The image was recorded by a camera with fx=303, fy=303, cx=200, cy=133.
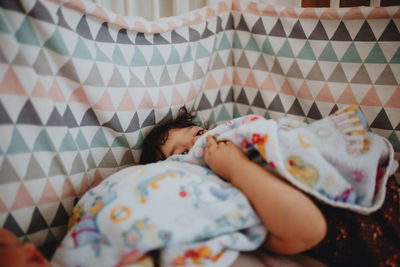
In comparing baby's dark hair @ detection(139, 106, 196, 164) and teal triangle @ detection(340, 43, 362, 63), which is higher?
teal triangle @ detection(340, 43, 362, 63)

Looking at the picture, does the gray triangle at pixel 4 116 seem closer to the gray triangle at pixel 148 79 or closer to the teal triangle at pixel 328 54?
the gray triangle at pixel 148 79

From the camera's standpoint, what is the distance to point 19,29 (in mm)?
645

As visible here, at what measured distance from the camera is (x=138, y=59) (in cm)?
86

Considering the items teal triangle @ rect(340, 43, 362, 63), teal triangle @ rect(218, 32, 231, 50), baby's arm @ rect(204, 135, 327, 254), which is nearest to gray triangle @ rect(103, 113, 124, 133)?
baby's arm @ rect(204, 135, 327, 254)

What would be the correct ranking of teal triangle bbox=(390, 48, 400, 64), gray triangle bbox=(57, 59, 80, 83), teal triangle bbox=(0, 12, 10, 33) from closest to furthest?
teal triangle bbox=(0, 12, 10, 33)
gray triangle bbox=(57, 59, 80, 83)
teal triangle bbox=(390, 48, 400, 64)

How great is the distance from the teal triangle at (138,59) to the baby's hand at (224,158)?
1.06 ft

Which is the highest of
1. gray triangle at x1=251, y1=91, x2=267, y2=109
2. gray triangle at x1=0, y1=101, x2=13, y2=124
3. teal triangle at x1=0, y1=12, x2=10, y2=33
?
teal triangle at x1=0, y1=12, x2=10, y2=33

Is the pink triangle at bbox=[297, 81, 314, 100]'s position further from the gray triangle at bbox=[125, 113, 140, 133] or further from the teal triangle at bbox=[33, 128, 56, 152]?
the teal triangle at bbox=[33, 128, 56, 152]

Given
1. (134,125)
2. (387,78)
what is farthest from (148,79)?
(387,78)

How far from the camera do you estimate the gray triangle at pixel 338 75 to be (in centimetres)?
91

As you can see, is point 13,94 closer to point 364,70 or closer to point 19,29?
point 19,29

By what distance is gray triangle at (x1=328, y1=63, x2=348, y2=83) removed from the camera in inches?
35.8

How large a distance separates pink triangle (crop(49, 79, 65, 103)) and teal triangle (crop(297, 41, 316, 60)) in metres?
0.72

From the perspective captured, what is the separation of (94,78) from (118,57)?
10cm
